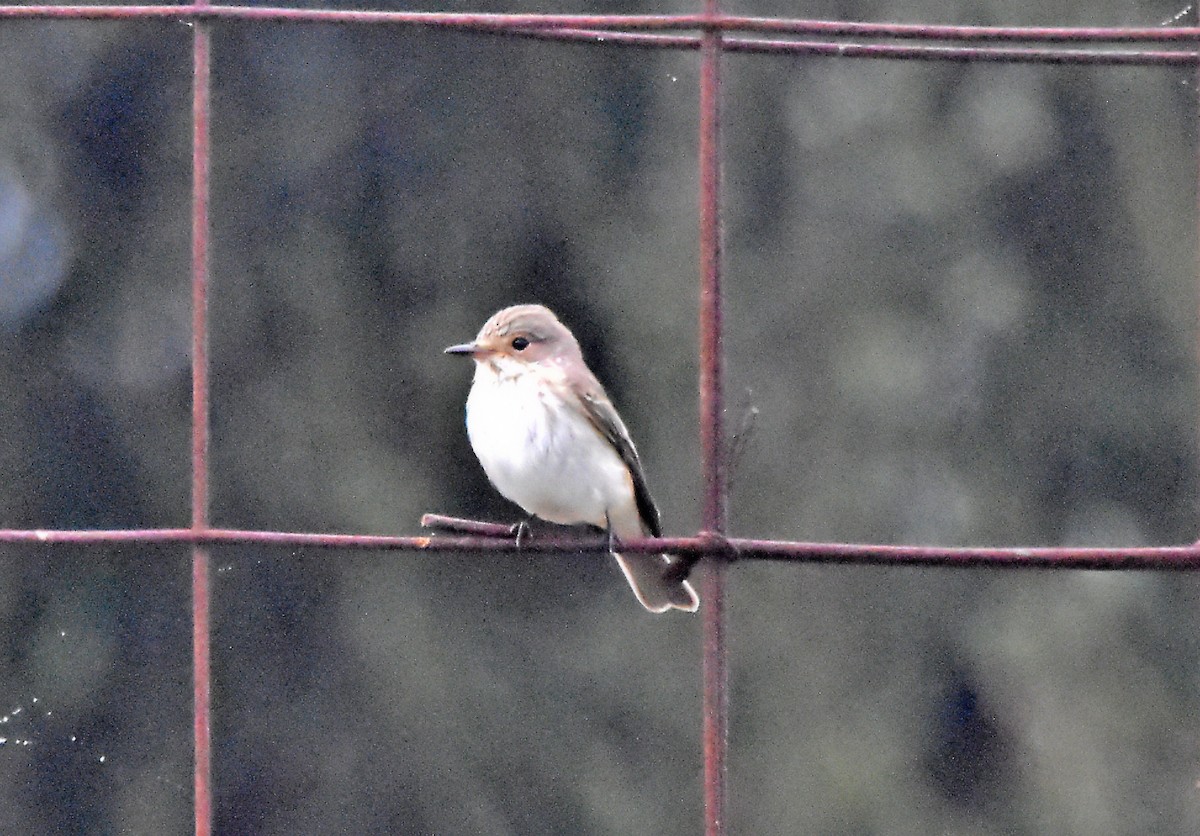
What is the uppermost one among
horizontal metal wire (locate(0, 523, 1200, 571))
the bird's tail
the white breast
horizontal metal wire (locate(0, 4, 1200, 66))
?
horizontal metal wire (locate(0, 4, 1200, 66))

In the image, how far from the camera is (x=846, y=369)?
28.8 feet

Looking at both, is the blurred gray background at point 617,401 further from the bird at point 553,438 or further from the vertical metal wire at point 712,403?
the vertical metal wire at point 712,403

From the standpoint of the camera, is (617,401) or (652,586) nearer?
(652,586)

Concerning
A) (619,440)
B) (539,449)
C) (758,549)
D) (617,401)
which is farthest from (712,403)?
(617,401)

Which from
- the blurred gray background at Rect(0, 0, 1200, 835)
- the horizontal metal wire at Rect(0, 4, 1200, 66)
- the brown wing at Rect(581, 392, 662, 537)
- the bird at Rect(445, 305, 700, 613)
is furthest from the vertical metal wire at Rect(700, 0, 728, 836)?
the blurred gray background at Rect(0, 0, 1200, 835)

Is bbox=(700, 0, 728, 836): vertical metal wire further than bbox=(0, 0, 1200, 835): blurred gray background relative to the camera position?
No

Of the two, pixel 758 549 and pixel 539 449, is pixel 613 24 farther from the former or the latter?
pixel 539 449

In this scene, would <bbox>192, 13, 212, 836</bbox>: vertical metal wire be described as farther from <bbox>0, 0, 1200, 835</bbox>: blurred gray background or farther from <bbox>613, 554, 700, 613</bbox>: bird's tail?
<bbox>0, 0, 1200, 835</bbox>: blurred gray background

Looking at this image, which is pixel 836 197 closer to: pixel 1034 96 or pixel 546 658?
pixel 1034 96

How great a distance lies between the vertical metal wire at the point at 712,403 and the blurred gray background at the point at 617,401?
5.40 meters

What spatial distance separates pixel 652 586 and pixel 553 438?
0.44 metres

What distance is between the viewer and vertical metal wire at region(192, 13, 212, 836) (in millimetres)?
3045

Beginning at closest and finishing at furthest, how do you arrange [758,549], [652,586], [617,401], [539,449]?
[758,549]
[539,449]
[652,586]
[617,401]

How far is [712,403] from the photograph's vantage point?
312 centimetres
